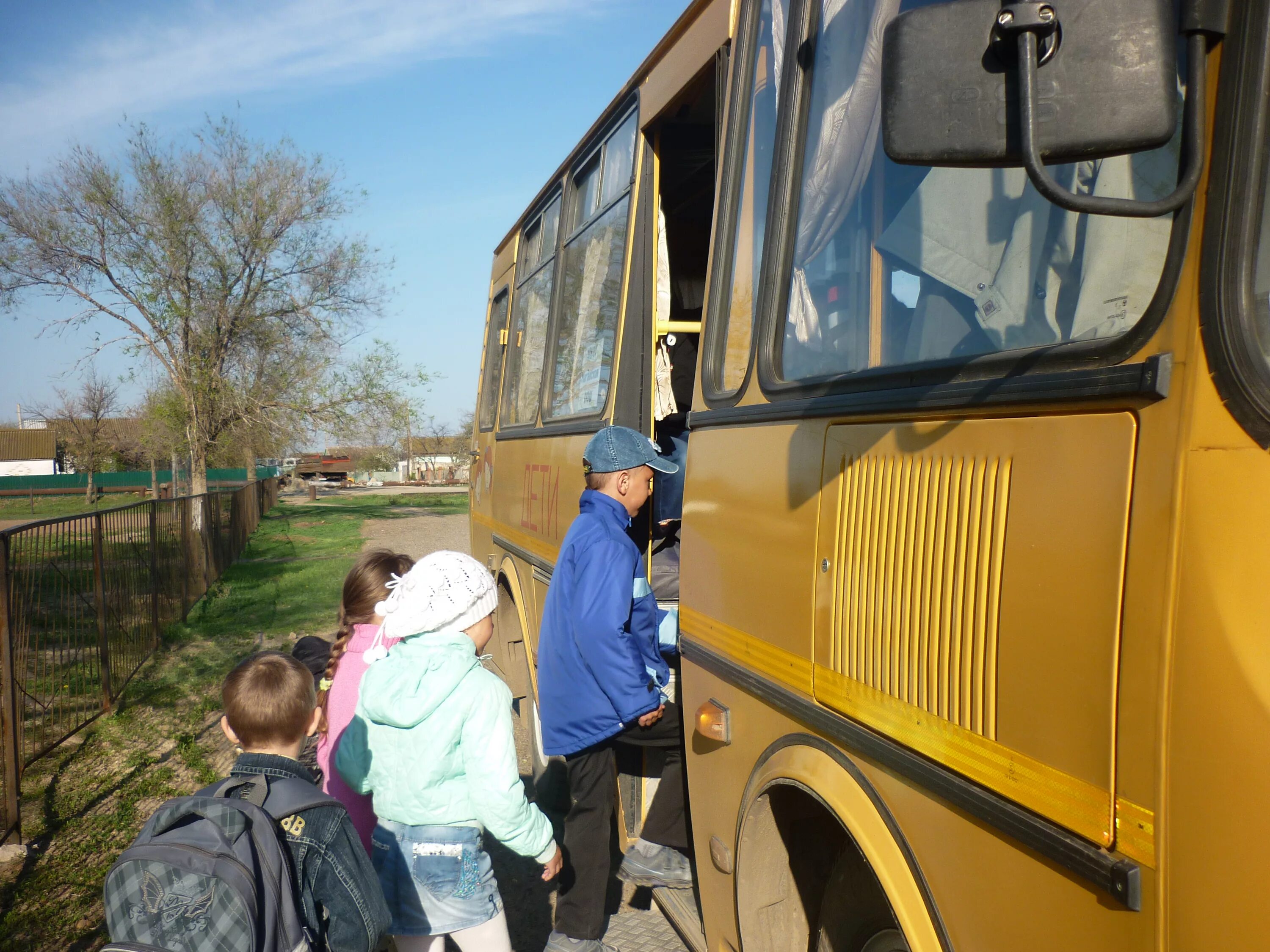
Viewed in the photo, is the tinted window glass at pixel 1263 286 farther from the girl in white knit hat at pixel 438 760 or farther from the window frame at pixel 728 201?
the girl in white knit hat at pixel 438 760

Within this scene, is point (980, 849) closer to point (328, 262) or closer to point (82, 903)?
point (82, 903)

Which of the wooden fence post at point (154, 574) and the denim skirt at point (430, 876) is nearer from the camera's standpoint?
the denim skirt at point (430, 876)

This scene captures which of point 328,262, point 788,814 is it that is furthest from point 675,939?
point 328,262

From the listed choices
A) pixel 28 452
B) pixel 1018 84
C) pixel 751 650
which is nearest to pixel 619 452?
pixel 751 650

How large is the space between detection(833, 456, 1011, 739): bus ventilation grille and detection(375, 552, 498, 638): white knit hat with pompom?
3.65ft

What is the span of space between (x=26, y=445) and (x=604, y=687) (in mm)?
81292

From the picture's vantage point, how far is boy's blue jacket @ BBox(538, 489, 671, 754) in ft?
10.9

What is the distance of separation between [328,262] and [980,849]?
3031 centimetres

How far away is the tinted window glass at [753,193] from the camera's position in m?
2.68

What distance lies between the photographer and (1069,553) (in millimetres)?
1416

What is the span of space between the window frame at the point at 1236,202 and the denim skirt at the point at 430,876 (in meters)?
2.21

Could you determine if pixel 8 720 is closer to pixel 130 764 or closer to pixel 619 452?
pixel 130 764

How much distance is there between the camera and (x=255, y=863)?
193 cm

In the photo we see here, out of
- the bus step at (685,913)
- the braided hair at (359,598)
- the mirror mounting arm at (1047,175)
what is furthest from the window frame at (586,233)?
the mirror mounting arm at (1047,175)
